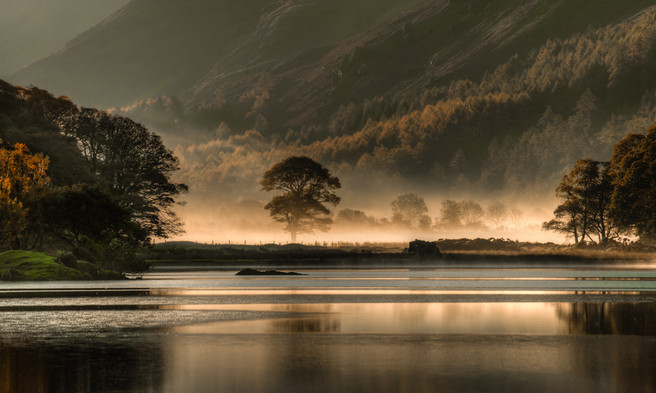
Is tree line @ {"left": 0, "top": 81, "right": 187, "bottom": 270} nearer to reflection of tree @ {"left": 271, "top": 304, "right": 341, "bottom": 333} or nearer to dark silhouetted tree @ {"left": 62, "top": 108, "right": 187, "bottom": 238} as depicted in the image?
dark silhouetted tree @ {"left": 62, "top": 108, "right": 187, "bottom": 238}

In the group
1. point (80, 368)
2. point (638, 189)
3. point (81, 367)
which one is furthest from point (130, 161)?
point (80, 368)

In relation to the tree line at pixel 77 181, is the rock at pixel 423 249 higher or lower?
lower

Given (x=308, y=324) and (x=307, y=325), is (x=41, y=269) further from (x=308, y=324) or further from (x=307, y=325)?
(x=307, y=325)

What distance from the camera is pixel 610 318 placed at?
3512 centimetres

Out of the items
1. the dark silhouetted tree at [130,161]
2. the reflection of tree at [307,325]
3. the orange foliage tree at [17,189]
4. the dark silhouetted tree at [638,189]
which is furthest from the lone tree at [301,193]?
the reflection of tree at [307,325]

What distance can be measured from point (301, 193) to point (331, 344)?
150 meters

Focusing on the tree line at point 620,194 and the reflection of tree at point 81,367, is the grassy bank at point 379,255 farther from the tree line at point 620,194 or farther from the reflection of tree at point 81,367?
the reflection of tree at point 81,367

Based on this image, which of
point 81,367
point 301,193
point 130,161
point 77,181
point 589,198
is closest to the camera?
point 81,367

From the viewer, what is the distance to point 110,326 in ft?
108

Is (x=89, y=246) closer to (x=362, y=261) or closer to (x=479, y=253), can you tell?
(x=362, y=261)

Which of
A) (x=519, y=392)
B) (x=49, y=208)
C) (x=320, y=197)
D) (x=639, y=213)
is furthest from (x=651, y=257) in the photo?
(x=519, y=392)

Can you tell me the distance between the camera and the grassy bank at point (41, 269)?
75062 millimetres

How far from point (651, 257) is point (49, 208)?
279 feet

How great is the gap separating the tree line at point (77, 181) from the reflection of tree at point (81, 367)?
191 feet
